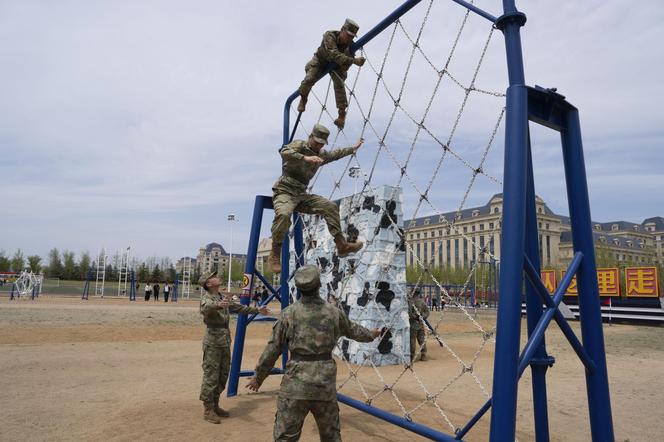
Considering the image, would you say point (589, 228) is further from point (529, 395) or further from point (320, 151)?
point (529, 395)

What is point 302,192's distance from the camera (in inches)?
187

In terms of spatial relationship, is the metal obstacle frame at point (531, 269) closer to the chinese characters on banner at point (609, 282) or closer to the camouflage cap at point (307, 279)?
the camouflage cap at point (307, 279)

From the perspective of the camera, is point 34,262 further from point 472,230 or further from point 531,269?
point 531,269

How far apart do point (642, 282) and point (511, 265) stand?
76.2 ft

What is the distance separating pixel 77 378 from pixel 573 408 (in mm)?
8061

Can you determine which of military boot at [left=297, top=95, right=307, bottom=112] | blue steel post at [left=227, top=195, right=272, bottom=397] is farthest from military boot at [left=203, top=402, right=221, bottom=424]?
military boot at [left=297, top=95, right=307, bottom=112]

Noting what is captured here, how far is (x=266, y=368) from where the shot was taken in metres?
3.47

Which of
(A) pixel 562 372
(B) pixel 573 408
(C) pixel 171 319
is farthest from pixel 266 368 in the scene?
(C) pixel 171 319

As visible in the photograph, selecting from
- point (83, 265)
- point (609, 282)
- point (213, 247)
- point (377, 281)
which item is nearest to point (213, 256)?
point (213, 247)

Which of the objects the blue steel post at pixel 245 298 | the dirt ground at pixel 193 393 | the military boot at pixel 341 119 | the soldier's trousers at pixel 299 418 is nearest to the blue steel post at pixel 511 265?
the dirt ground at pixel 193 393

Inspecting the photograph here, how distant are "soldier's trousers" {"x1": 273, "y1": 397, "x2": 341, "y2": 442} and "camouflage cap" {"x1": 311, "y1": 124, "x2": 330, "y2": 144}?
2.49m

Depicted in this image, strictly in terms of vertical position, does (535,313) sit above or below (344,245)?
below

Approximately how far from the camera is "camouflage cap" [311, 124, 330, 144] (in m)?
4.51

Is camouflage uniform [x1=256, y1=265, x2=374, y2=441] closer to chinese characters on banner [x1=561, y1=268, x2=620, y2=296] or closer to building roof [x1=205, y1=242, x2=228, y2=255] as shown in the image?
chinese characters on banner [x1=561, y1=268, x2=620, y2=296]
